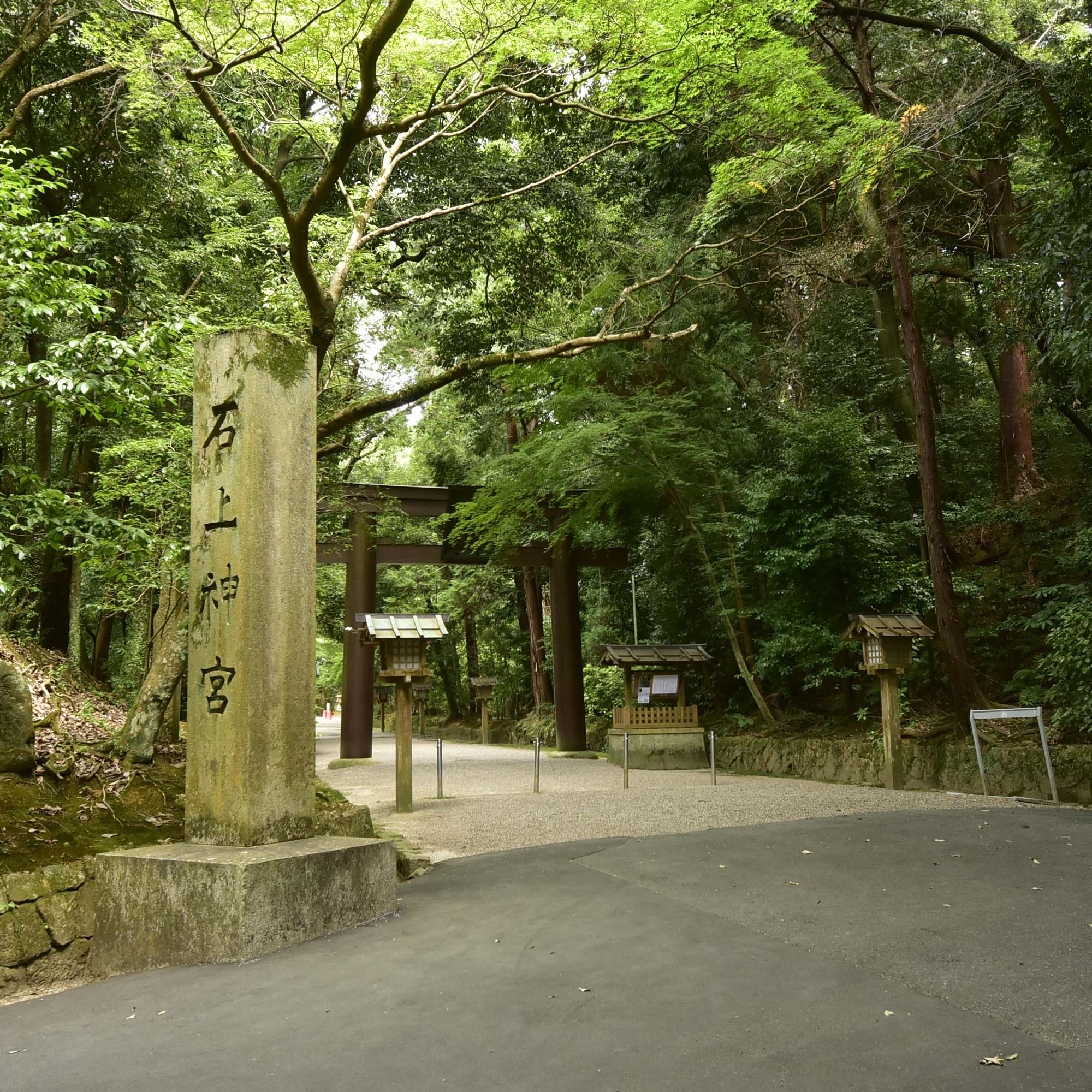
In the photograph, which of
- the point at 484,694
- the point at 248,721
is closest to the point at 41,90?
the point at 248,721

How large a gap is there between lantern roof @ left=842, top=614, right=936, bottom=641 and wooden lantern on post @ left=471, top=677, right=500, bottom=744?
13965 millimetres

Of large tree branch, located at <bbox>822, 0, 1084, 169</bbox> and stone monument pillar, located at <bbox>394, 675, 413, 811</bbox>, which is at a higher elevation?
large tree branch, located at <bbox>822, 0, 1084, 169</bbox>

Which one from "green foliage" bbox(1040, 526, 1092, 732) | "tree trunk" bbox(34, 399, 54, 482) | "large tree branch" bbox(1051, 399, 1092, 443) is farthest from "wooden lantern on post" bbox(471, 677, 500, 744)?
"green foliage" bbox(1040, 526, 1092, 732)

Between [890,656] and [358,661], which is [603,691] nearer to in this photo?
[358,661]

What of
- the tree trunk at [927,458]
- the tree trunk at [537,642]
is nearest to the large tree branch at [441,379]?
the tree trunk at [927,458]

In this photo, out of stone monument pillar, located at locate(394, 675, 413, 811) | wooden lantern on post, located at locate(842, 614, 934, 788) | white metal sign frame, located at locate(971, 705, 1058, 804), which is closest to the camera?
white metal sign frame, located at locate(971, 705, 1058, 804)

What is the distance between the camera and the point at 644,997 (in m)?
3.31

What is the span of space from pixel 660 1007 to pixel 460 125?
1079 centimetres

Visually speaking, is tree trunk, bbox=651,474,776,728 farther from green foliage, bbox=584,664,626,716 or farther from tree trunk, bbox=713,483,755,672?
green foliage, bbox=584,664,626,716

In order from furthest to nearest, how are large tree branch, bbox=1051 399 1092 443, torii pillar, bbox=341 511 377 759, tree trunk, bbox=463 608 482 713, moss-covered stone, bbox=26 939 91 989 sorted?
tree trunk, bbox=463 608 482 713, torii pillar, bbox=341 511 377 759, large tree branch, bbox=1051 399 1092 443, moss-covered stone, bbox=26 939 91 989

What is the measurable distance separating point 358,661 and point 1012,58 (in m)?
13.1

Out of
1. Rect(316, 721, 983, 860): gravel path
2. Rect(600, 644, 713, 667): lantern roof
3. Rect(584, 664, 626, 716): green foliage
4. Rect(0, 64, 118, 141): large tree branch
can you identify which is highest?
Rect(0, 64, 118, 141): large tree branch

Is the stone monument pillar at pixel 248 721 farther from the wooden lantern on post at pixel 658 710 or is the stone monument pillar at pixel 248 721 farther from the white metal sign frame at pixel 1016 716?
the wooden lantern on post at pixel 658 710

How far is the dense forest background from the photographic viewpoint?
21.3 feet
